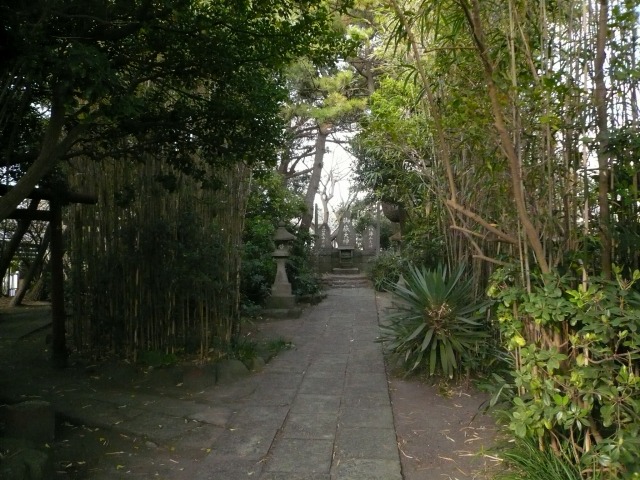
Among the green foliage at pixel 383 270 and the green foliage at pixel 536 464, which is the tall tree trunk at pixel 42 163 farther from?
the green foliage at pixel 383 270

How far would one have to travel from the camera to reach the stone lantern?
435 inches

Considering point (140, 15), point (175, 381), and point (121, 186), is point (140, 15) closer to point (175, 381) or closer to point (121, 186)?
point (121, 186)

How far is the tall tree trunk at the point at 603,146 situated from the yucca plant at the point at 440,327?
99.7 inches

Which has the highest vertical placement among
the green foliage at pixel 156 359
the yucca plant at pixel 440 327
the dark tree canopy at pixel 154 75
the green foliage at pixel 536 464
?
the dark tree canopy at pixel 154 75

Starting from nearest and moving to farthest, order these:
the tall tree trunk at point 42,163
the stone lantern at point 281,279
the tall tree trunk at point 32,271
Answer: the tall tree trunk at point 42,163, the tall tree trunk at point 32,271, the stone lantern at point 281,279

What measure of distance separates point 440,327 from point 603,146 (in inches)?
123

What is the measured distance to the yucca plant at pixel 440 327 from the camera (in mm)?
5840

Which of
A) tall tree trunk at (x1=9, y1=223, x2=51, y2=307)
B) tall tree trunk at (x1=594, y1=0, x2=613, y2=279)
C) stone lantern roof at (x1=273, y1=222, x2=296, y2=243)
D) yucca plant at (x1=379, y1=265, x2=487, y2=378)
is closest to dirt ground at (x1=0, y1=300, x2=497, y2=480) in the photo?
yucca plant at (x1=379, y1=265, x2=487, y2=378)

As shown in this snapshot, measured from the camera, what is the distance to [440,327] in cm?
596

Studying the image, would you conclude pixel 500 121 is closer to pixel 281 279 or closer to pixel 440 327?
pixel 440 327

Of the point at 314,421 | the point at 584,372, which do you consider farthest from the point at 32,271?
the point at 584,372

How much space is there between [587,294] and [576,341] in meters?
0.27

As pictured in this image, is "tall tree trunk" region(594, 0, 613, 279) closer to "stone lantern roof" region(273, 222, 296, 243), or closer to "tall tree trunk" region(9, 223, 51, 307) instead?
"stone lantern roof" region(273, 222, 296, 243)

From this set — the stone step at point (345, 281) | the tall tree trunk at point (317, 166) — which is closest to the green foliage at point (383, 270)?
the stone step at point (345, 281)
